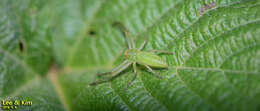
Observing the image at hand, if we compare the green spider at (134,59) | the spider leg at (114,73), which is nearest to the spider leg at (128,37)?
the green spider at (134,59)

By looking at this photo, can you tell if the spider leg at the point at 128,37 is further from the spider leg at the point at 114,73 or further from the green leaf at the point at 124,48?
the spider leg at the point at 114,73

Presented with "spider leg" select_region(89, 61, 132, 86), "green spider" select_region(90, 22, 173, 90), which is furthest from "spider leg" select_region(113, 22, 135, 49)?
"spider leg" select_region(89, 61, 132, 86)

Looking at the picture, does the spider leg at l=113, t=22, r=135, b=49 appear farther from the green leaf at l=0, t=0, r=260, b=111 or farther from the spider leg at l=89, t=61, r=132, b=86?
the spider leg at l=89, t=61, r=132, b=86

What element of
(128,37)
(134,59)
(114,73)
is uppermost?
(128,37)

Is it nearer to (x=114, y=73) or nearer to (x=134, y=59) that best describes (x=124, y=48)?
(x=134, y=59)

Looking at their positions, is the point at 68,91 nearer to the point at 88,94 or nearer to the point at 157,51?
the point at 88,94

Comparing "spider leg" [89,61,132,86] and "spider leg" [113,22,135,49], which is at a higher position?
"spider leg" [113,22,135,49]

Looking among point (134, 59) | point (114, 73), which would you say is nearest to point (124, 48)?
point (134, 59)

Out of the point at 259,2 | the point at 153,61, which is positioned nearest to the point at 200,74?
the point at 153,61
